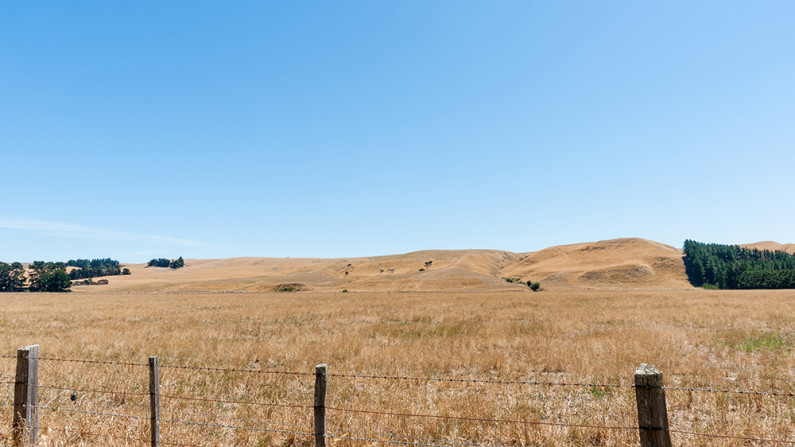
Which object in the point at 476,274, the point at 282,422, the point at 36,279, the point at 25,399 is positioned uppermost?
the point at 25,399

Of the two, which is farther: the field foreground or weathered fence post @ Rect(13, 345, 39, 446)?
the field foreground

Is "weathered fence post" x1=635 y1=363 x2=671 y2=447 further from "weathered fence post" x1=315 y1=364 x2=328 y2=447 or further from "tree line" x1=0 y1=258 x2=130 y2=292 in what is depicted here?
"tree line" x1=0 y1=258 x2=130 y2=292

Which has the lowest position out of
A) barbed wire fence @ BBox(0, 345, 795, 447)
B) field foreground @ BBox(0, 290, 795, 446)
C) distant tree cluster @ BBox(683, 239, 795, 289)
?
distant tree cluster @ BBox(683, 239, 795, 289)

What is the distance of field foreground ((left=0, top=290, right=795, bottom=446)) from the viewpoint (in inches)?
253

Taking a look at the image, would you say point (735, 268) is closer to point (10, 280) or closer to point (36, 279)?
point (36, 279)

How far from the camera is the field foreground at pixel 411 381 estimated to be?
643 centimetres

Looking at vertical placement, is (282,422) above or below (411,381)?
above

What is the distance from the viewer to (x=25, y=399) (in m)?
5.74

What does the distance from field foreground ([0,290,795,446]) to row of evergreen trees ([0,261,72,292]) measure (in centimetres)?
10558

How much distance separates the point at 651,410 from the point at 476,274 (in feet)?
324

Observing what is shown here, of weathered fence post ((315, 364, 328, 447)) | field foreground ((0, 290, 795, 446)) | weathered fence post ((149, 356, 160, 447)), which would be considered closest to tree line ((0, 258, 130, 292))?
field foreground ((0, 290, 795, 446))

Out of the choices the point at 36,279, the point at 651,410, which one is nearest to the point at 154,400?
the point at 651,410

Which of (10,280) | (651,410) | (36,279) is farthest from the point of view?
(10,280)

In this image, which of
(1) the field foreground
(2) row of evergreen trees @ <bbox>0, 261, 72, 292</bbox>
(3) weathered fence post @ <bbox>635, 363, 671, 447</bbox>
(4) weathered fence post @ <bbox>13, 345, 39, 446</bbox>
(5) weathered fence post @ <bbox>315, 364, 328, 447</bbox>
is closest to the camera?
(3) weathered fence post @ <bbox>635, 363, 671, 447</bbox>
